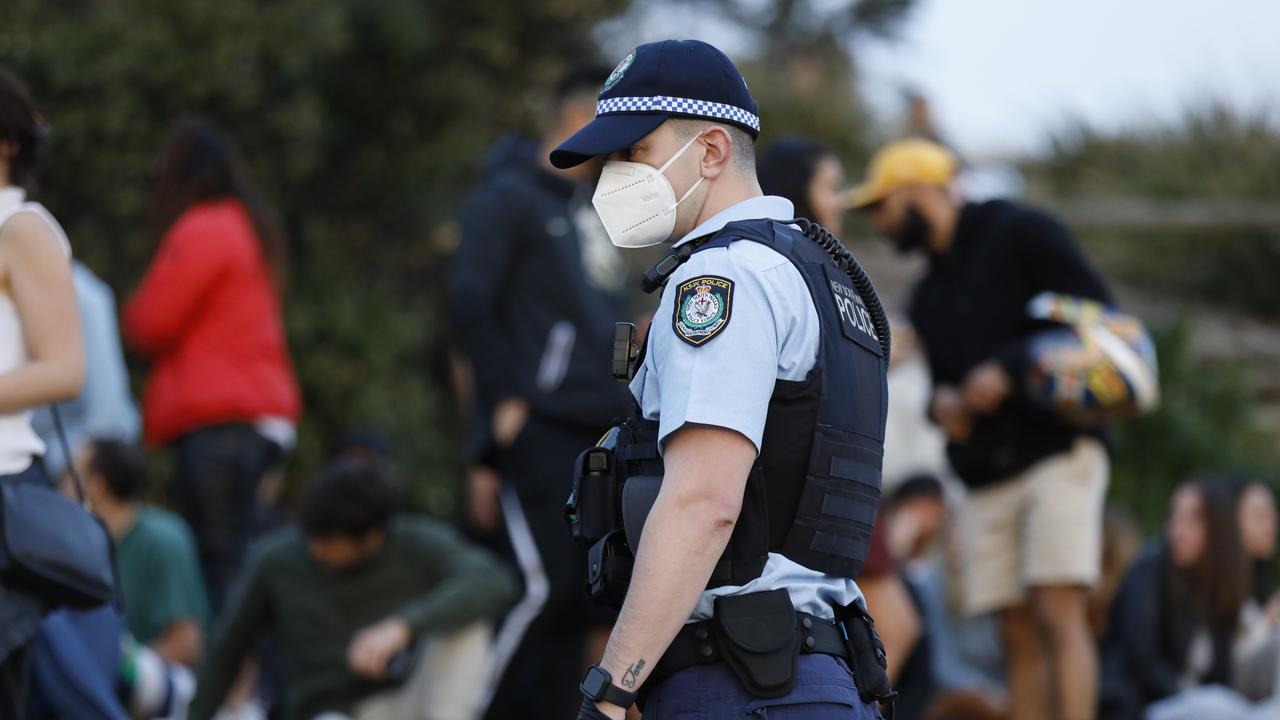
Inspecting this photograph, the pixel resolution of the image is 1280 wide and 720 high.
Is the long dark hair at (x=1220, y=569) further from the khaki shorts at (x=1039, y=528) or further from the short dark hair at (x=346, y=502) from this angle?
the short dark hair at (x=346, y=502)

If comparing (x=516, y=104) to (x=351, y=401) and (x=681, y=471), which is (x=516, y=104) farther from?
(x=681, y=471)

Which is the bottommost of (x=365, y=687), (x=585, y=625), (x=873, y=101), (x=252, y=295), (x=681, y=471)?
(x=365, y=687)

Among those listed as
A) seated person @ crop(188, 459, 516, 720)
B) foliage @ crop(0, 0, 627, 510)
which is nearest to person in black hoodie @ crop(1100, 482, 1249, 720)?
seated person @ crop(188, 459, 516, 720)

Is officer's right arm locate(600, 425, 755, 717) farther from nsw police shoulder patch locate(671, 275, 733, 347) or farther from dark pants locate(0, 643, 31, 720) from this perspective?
dark pants locate(0, 643, 31, 720)

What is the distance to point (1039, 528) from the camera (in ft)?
19.1

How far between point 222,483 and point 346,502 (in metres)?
0.56

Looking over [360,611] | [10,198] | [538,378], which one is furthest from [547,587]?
Answer: [10,198]

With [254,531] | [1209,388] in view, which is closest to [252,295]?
[254,531]

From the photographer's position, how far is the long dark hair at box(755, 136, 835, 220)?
17.9ft

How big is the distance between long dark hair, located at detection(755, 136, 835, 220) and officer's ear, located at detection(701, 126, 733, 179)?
226 cm

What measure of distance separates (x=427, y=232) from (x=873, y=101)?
654 cm

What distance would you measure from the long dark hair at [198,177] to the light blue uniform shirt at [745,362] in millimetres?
3889

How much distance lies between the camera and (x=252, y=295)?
6547 mm

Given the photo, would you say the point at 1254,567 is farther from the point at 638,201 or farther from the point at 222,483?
the point at 638,201
